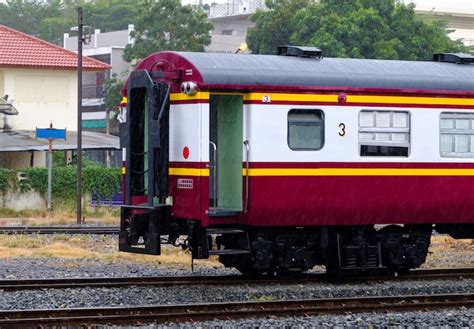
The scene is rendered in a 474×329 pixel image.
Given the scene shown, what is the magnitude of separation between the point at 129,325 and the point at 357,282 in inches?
227

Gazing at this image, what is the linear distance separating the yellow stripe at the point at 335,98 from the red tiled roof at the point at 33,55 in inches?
1330

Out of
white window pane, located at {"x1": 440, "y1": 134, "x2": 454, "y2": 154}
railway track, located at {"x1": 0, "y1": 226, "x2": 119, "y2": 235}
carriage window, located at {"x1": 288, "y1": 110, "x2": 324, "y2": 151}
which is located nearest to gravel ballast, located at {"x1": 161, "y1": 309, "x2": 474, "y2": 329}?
carriage window, located at {"x1": 288, "y1": 110, "x2": 324, "y2": 151}

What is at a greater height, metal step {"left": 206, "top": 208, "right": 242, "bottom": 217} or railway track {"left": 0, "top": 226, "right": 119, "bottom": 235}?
metal step {"left": 206, "top": 208, "right": 242, "bottom": 217}

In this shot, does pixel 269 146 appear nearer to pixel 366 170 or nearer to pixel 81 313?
pixel 366 170

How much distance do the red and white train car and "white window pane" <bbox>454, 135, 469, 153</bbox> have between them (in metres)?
0.02

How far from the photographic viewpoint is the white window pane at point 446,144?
1739 centimetres

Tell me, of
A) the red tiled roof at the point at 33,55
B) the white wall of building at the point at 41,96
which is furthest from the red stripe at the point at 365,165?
the white wall of building at the point at 41,96

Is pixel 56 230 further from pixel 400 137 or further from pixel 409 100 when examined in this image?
pixel 409 100

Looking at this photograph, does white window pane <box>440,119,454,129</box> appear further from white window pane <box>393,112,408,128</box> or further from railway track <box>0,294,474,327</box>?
railway track <box>0,294,474,327</box>

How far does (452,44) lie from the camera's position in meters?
62.9

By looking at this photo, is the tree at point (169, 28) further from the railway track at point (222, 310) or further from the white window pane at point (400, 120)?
the railway track at point (222, 310)

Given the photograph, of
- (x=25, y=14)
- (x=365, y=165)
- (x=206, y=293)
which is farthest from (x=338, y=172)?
(x=25, y=14)

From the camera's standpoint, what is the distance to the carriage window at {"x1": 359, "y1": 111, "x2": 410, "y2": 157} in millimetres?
16734

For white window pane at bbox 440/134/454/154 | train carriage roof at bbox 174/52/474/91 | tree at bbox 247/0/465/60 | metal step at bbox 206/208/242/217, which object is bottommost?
metal step at bbox 206/208/242/217
